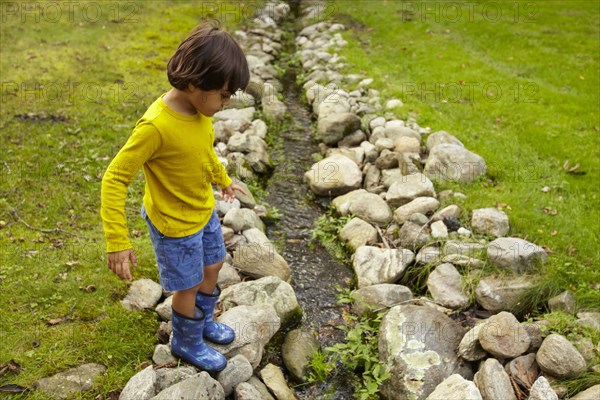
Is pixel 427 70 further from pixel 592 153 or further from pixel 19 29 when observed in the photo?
pixel 19 29

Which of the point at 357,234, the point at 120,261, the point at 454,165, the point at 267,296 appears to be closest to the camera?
the point at 120,261

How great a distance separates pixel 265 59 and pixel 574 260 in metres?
10.4

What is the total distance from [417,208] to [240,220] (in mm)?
2612

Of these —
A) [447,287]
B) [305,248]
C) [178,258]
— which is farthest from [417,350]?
[178,258]

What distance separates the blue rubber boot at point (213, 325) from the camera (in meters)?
4.20

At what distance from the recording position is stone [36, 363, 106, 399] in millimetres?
3799

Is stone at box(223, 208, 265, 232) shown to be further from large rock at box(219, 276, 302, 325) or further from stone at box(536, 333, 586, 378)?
stone at box(536, 333, 586, 378)

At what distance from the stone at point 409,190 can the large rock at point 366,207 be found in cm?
18

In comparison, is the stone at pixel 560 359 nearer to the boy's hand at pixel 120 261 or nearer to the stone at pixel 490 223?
the stone at pixel 490 223

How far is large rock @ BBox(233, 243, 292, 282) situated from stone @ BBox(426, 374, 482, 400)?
7.68 ft

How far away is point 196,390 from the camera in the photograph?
11.8 feet

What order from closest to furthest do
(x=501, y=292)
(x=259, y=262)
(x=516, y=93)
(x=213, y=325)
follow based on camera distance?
(x=213, y=325), (x=501, y=292), (x=259, y=262), (x=516, y=93)

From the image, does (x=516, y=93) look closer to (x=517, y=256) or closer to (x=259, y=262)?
(x=517, y=256)

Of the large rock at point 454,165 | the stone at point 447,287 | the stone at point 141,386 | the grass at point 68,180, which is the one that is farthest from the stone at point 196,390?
the large rock at point 454,165
